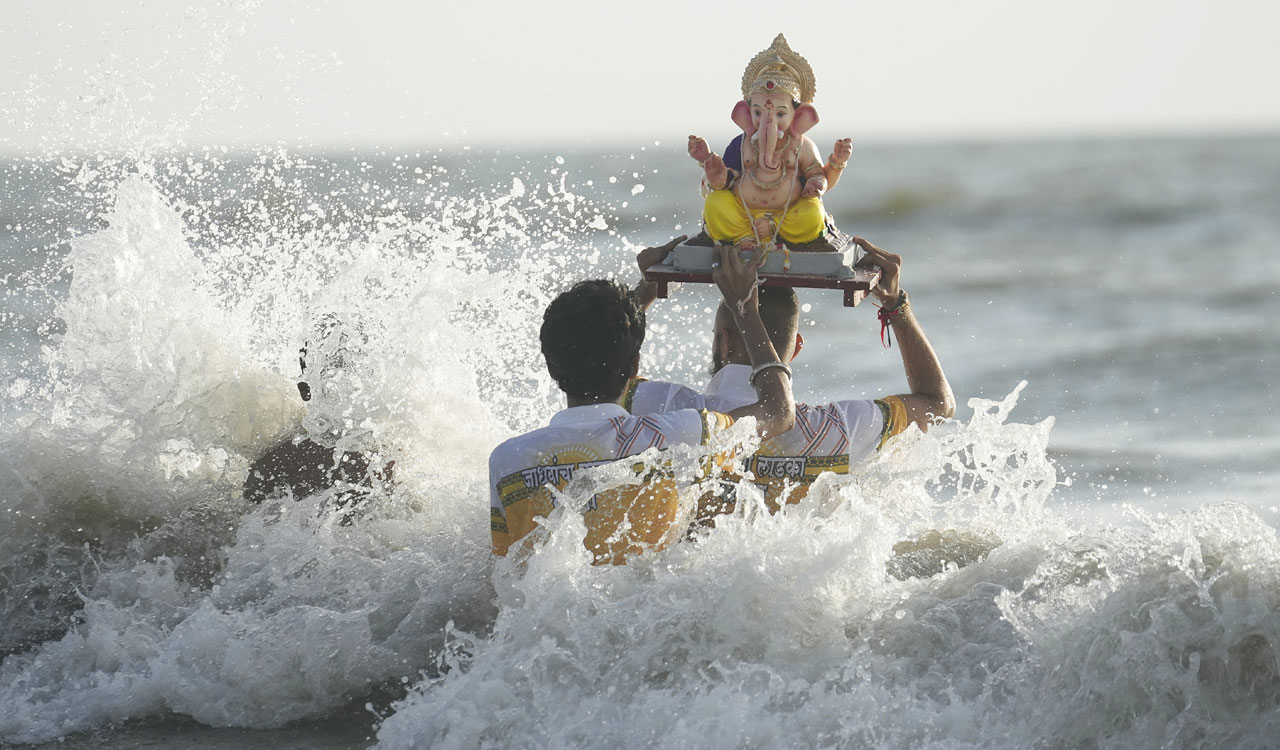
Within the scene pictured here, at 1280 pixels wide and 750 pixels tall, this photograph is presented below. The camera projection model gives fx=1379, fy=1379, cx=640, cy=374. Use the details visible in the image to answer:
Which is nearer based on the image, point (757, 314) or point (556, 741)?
point (556, 741)

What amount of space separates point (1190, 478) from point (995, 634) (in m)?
4.03

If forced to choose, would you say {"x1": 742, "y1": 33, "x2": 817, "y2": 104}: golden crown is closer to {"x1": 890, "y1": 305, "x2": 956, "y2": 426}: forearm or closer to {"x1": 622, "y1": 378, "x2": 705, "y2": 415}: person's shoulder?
{"x1": 890, "y1": 305, "x2": 956, "y2": 426}: forearm

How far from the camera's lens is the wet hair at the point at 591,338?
3.54 meters

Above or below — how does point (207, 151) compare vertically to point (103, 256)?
above

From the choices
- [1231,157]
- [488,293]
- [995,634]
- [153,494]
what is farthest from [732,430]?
[1231,157]

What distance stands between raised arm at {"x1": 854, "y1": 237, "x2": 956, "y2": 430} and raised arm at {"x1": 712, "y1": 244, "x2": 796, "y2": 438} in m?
0.43

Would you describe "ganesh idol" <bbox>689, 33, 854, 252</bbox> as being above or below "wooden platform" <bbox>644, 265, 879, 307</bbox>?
above

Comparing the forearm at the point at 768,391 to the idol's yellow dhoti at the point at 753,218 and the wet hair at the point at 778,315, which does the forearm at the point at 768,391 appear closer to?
the wet hair at the point at 778,315

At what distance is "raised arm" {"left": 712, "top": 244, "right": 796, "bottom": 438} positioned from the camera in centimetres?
372

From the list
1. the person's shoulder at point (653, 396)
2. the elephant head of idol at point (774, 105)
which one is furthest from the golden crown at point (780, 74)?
the person's shoulder at point (653, 396)

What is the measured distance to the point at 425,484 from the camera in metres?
5.11

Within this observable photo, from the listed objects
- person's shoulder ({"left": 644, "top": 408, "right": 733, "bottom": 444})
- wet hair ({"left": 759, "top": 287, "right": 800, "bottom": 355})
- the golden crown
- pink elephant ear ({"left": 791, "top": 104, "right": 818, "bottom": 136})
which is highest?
the golden crown

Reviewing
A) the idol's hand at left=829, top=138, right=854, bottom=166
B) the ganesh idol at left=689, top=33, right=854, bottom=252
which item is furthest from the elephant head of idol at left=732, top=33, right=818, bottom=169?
the idol's hand at left=829, top=138, right=854, bottom=166

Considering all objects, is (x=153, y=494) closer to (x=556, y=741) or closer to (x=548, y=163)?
(x=556, y=741)
